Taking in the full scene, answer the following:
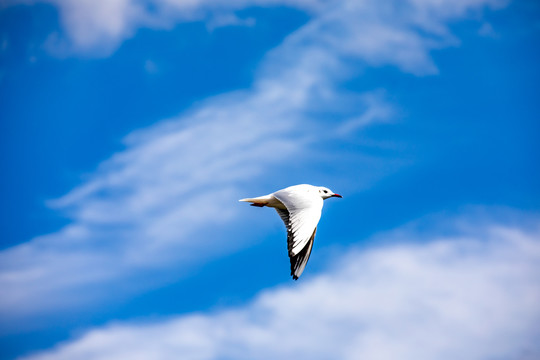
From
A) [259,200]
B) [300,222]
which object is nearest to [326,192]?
[259,200]

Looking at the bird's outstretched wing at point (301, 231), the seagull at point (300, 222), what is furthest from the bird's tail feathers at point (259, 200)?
the bird's outstretched wing at point (301, 231)

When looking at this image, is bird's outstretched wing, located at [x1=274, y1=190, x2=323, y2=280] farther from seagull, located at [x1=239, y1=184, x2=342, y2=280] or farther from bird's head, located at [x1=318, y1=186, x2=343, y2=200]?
bird's head, located at [x1=318, y1=186, x2=343, y2=200]

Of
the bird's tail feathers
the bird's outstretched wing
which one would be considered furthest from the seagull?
the bird's tail feathers

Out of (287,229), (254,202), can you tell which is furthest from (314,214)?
(254,202)

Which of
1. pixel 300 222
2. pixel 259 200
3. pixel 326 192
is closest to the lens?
pixel 300 222

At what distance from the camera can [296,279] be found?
11453mm

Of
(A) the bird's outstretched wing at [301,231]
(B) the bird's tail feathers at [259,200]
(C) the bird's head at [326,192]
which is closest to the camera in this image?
(A) the bird's outstretched wing at [301,231]

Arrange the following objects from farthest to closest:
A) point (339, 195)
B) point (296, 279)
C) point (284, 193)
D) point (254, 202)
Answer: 1. point (339, 195)
2. point (254, 202)
3. point (284, 193)
4. point (296, 279)

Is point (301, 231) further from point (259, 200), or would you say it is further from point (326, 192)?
point (326, 192)

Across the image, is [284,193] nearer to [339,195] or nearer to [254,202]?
[254,202]

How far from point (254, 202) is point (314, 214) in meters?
2.37

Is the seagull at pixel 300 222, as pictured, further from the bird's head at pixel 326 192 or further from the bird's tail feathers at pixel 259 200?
the bird's head at pixel 326 192

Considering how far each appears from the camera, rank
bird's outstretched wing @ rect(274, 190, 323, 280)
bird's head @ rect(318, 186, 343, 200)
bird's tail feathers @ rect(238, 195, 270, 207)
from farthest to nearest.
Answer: bird's head @ rect(318, 186, 343, 200) → bird's tail feathers @ rect(238, 195, 270, 207) → bird's outstretched wing @ rect(274, 190, 323, 280)

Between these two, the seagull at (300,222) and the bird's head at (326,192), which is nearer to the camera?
the seagull at (300,222)
